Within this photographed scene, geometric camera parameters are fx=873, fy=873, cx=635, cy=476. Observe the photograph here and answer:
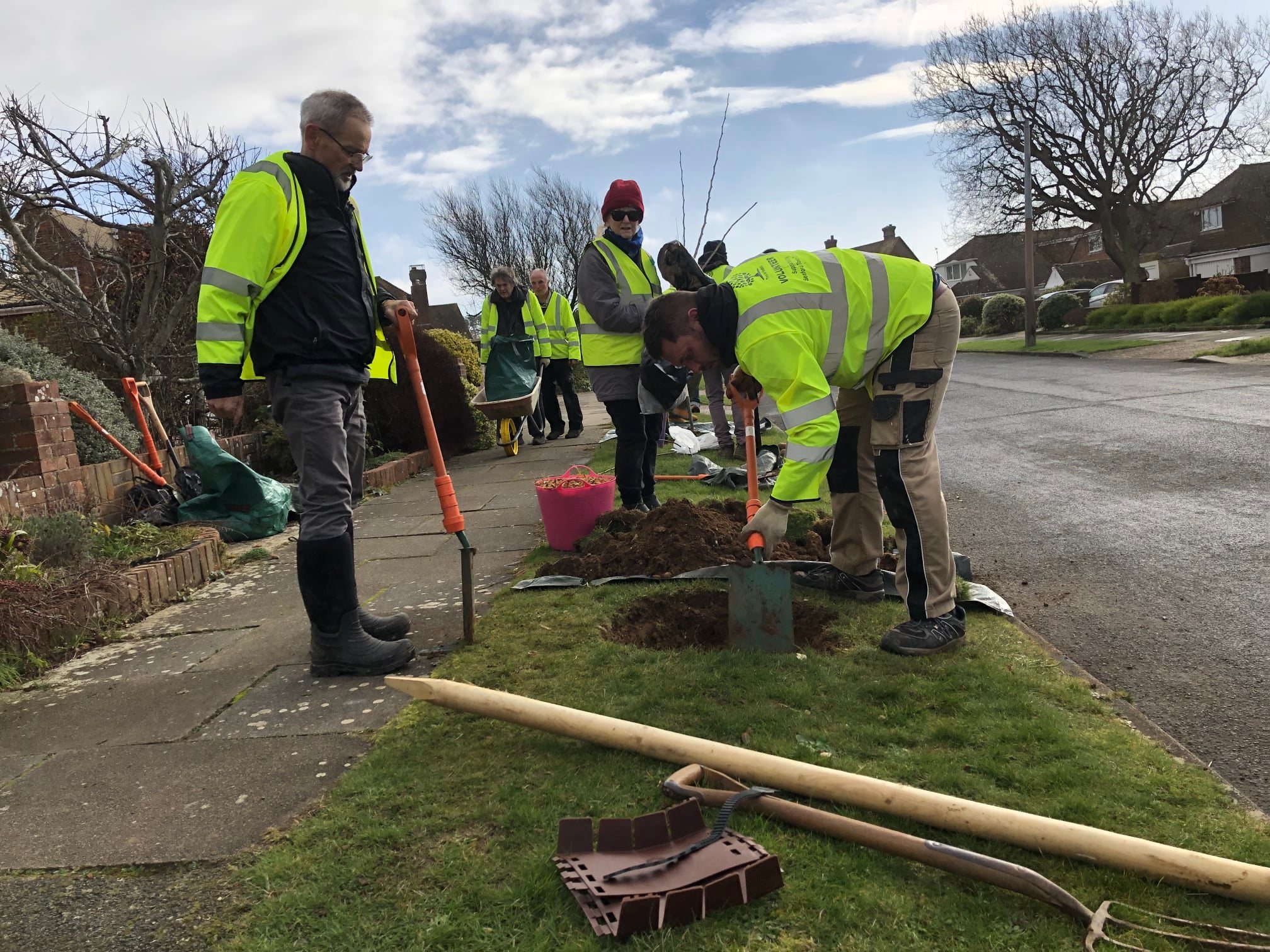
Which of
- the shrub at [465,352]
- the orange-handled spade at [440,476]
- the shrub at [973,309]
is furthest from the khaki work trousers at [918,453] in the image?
the shrub at [973,309]

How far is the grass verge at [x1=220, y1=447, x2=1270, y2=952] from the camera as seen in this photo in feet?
5.69

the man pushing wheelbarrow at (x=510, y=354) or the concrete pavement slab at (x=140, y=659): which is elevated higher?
the man pushing wheelbarrow at (x=510, y=354)

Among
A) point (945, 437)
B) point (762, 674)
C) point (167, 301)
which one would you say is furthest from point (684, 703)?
point (167, 301)

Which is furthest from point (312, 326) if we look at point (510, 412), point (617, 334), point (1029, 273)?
point (1029, 273)

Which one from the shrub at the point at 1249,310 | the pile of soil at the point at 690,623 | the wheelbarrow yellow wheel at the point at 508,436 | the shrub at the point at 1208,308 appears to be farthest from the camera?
the shrub at the point at 1208,308

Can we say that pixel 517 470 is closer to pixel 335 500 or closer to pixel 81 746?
pixel 335 500

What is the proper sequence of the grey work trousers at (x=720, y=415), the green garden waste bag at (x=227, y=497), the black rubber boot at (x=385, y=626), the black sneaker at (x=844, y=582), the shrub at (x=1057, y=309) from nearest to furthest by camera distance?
the black rubber boot at (x=385, y=626) → the black sneaker at (x=844, y=582) → the green garden waste bag at (x=227, y=497) → the grey work trousers at (x=720, y=415) → the shrub at (x=1057, y=309)

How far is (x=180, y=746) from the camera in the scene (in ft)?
9.13

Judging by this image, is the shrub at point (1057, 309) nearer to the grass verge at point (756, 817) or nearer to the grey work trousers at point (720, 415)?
the grey work trousers at point (720, 415)

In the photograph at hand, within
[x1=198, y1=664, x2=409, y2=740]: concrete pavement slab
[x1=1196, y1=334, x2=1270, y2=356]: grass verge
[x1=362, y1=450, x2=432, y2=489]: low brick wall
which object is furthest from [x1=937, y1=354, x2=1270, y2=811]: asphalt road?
[x1=362, y1=450, x2=432, y2=489]: low brick wall

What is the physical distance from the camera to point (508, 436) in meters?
9.67

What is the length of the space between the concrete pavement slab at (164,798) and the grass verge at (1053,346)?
51.9ft

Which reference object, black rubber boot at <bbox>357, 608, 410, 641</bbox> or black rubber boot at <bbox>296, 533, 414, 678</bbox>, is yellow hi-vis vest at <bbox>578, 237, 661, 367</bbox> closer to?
black rubber boot at <bbox>357, 608, 410, 641</bbox>

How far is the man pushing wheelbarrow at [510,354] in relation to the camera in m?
8.87
